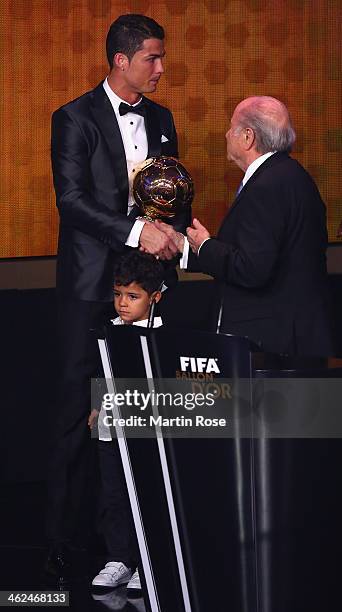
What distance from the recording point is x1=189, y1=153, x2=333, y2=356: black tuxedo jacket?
3635mm

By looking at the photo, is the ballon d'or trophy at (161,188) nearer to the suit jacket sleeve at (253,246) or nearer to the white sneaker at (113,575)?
the suit jacket sleeve at (253,246)

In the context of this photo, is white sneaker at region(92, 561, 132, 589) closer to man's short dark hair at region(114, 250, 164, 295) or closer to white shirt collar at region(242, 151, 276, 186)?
man's short dark hair at region(114, 250, 164, 295)

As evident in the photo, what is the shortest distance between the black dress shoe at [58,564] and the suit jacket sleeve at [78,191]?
3.23 ft

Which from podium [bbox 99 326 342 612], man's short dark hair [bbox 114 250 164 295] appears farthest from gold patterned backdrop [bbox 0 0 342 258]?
podium [bbox 99 326 342 612]

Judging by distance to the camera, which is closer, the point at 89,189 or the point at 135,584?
the point at 135,584

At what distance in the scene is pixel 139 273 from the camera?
390cm

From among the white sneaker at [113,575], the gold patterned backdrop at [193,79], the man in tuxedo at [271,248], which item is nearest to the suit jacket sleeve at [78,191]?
the man in tuxedo at [271,248]

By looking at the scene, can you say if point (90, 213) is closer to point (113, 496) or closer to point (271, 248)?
point (271, 248)

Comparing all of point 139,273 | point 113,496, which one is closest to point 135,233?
point 139,273

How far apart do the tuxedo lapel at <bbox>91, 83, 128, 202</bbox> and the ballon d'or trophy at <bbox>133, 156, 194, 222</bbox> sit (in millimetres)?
97

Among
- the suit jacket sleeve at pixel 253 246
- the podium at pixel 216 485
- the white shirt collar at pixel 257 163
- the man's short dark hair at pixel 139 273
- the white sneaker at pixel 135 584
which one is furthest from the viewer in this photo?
the white sneaker at pixel 135 584

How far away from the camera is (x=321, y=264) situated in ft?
12.3

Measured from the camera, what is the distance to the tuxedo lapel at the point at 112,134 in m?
4.17

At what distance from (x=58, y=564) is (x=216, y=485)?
1.20 m
